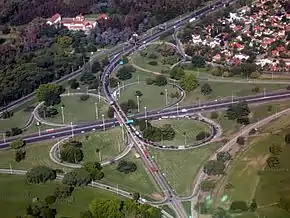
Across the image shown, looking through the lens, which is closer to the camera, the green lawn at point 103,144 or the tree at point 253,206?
the tree at point 253,206

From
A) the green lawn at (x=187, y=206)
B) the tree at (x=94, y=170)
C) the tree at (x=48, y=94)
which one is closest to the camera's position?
the green lawn at (x=187, y=206)

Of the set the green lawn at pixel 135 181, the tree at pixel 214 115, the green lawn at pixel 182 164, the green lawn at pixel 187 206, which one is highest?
the tree at pixel 214 115

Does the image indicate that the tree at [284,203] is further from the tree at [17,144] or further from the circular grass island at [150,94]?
the tree at [17,144]

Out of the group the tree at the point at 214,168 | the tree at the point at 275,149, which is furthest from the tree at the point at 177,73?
the tree at the point at 214,168

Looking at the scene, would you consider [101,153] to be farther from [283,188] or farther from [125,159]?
[283,188]

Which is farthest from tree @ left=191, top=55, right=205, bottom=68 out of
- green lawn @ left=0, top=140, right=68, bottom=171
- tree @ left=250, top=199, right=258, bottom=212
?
tree @ left=250, top=199, right=258, bottom=212

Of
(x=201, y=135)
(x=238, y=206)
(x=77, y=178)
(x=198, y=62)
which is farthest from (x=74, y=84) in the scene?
(x=238, y=206)

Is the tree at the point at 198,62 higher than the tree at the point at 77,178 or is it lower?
higher

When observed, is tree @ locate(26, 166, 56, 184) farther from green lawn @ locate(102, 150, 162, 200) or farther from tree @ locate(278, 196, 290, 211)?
tree @ locate(278, 196, 290, 211)
